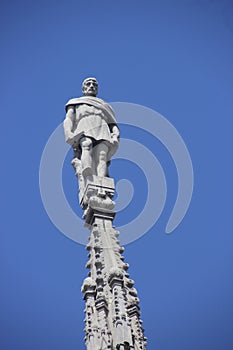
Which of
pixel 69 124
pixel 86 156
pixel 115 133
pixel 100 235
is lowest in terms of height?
pixel 100 235

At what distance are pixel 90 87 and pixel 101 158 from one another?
2169mm

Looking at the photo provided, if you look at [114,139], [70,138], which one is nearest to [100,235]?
[70,138]

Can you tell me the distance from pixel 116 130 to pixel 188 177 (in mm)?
2123

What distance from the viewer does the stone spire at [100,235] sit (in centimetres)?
884

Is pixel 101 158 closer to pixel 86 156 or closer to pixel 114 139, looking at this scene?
pixel 86 156

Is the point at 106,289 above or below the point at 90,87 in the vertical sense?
below

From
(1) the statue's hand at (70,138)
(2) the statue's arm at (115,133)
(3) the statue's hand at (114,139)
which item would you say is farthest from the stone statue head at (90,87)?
(1) the statue's hand at (70,138)

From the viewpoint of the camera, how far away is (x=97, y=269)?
10070 mm

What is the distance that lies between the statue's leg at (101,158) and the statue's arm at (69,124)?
21.9 inches

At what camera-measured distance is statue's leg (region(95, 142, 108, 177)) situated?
481 inches

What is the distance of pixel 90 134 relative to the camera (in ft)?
41.5

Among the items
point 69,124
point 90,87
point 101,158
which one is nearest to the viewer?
point 101,158

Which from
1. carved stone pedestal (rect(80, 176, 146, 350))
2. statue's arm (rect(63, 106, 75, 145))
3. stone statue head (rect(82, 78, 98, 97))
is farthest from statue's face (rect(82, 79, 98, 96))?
carved stone pedestal (rect(80, 176, 146, 350))

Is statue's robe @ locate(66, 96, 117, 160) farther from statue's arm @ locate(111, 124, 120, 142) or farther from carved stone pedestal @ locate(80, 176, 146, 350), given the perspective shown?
carved stone pedestal @ locate(80, 176, 146, 350)
